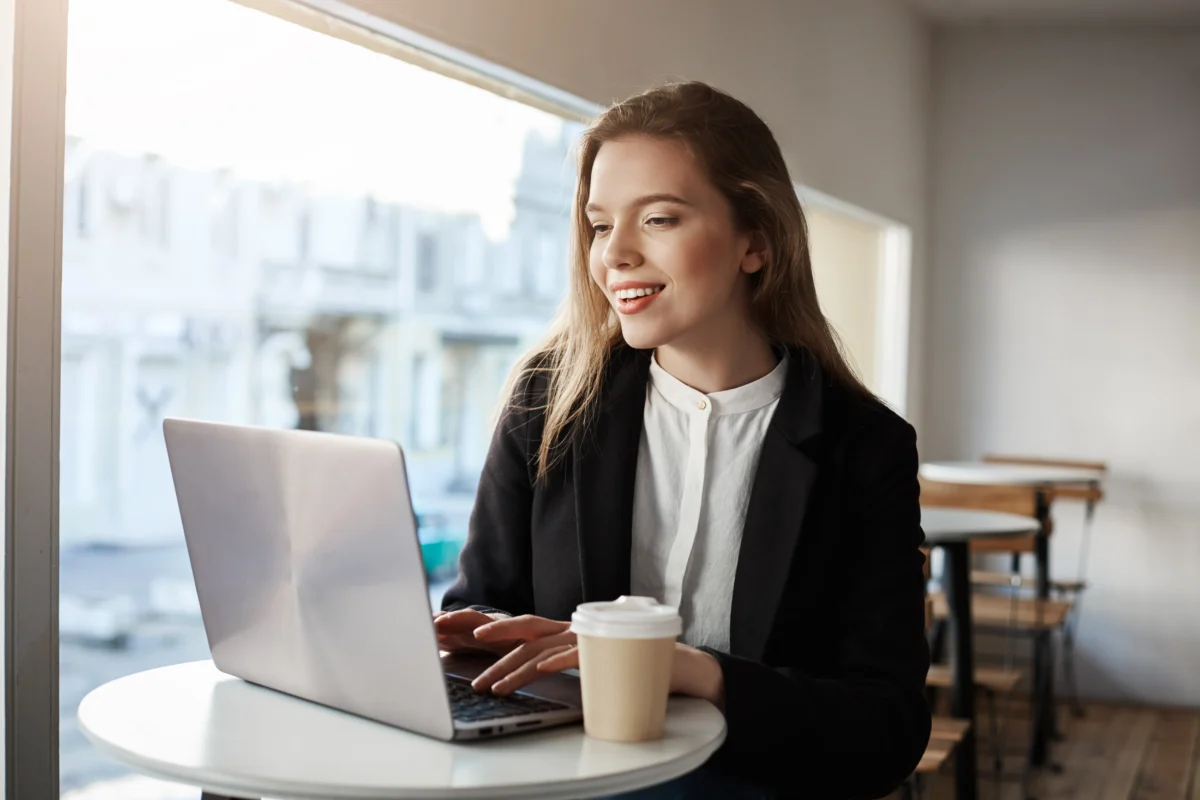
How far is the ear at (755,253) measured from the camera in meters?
1.49

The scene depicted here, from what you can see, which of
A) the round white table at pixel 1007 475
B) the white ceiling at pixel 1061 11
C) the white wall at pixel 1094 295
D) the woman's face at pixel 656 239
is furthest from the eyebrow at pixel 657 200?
the white wall at pixel 1094 295

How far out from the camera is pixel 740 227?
57.6 inches

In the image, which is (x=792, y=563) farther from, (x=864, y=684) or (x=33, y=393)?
(x=33, y=393)

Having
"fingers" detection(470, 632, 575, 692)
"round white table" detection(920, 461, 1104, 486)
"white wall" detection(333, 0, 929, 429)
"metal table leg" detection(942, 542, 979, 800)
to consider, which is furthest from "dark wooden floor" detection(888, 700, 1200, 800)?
"fingers" detection(470, 632, 575, 692)

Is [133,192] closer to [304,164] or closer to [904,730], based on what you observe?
[304,164]

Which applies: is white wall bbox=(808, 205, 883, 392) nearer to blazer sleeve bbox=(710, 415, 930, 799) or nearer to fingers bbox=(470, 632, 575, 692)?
blazer sleeve bbox=(710, 415, 930, 799)

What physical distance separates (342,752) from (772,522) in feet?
1.85

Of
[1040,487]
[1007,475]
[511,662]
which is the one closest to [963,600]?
[1007,475]

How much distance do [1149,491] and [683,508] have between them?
14.4ft

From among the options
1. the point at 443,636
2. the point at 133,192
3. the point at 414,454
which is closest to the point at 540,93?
the point at 414,454

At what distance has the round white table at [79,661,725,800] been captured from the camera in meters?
0.86

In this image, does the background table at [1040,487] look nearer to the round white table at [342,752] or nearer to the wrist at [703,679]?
the wrist at [703,679]

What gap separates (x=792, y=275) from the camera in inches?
59.4

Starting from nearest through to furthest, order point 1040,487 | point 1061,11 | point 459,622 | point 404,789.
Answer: point 404,789
point 459,622
point 1040,487
point 1061,11
